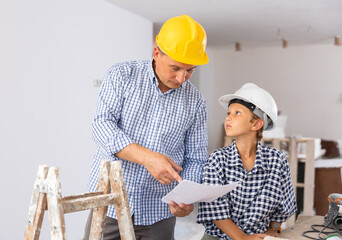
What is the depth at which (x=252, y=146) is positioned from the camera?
2.01 meters

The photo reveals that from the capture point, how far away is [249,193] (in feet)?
6.12

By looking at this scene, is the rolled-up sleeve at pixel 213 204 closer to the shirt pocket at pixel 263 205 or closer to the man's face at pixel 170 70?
the shirt pocket at pixel 263 205

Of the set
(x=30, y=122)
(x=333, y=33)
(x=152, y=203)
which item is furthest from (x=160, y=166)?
(x=333, y=33)

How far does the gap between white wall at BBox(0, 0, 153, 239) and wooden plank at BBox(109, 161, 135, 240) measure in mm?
2394

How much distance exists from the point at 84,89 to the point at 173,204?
3.01 m

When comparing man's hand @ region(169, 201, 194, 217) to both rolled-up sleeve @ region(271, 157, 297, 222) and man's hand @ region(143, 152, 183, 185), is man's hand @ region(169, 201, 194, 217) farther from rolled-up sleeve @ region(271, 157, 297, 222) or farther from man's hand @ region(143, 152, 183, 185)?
rolled-up sleeve @ region(271, 157, 297, 222)

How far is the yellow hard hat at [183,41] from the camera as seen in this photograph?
1667mm

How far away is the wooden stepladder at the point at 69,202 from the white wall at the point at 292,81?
7.40m

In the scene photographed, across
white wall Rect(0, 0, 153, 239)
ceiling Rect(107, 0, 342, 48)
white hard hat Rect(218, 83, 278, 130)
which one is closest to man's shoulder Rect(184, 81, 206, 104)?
white hard hat Rect(218, 83, 278, 130)

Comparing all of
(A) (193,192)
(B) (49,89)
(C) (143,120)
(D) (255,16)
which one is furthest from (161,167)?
(D) (255,16)

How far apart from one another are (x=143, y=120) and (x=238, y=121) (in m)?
0.45

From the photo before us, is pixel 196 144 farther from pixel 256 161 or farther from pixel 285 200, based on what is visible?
pixel 285 200

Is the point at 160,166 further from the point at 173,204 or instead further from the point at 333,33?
the point at 333,33

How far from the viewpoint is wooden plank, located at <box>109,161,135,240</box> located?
54.6 inches
